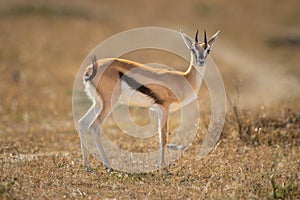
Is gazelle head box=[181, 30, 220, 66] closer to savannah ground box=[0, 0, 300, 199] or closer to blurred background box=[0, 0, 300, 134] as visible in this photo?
savannah ground box=[0, 0, 300, 199]

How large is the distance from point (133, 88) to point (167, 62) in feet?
52.8

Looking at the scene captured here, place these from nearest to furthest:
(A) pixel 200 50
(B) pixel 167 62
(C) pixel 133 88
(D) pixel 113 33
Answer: (C) pixel 133 88, (A) pixel 200 50, (B) pixel 167 62, (D) pixel 113 33

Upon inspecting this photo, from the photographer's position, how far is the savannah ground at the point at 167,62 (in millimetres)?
7316

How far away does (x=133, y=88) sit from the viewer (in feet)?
28.4

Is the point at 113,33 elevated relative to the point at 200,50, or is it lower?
elevated

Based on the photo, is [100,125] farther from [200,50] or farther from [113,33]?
[113,33]

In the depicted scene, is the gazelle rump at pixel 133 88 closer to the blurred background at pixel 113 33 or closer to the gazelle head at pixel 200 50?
the gazelle head at pixel 200 50

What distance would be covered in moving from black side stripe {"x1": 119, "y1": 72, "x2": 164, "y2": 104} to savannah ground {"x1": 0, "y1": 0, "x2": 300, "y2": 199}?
1085 millimetres

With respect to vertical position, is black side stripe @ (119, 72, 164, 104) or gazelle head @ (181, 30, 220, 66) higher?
gazelle head @ (181, 30, 220, 66)

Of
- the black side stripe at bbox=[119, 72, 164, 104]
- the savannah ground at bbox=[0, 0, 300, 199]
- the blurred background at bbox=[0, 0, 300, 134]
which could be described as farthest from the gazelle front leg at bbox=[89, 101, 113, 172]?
the blurred background at bbox=[0, 0, 300, 134]

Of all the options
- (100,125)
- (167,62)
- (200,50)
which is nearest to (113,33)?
(167,62)

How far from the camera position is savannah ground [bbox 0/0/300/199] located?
24.0ft

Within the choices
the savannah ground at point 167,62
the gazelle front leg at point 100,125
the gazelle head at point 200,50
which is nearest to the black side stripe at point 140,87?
the gazelle front leg at point 100,125

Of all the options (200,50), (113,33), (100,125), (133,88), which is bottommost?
A: (100,125)
